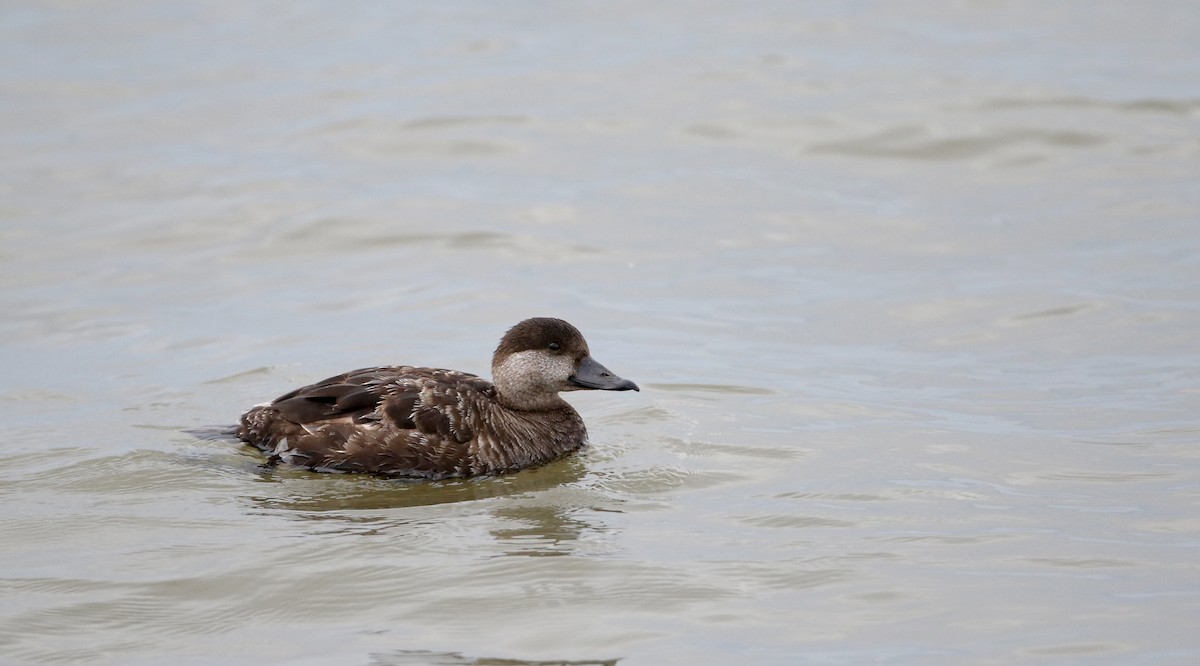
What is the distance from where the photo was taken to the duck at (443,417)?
9.73 meters

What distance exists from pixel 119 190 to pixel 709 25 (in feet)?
37.0

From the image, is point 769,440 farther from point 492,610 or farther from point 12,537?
point 12,537

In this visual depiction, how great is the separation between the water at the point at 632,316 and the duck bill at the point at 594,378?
485mm

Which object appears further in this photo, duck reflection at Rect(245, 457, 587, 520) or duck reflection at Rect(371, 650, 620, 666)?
duck reflection at Rect(245, 457, 587, 520)

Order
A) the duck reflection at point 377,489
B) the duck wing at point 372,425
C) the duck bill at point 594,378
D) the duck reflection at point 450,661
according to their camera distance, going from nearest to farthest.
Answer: the duck reflection at point 450,661 → the duck reflection at point 377,489 → the duck wing at point 372,425 → the duck bill at point 594,378

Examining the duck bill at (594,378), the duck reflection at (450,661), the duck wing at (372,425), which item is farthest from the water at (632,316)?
the duck bill at (594,378)

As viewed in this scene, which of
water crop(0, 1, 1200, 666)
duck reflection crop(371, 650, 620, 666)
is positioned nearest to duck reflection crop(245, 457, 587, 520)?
A: water crop(0, 1, 1200, 666)

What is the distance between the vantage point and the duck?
9.73 metres

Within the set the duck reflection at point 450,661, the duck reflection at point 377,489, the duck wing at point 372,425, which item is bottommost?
the duck reflection at point 450,661

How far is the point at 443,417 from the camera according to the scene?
9867 mm

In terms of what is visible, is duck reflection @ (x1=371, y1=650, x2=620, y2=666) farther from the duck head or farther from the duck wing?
the duck head

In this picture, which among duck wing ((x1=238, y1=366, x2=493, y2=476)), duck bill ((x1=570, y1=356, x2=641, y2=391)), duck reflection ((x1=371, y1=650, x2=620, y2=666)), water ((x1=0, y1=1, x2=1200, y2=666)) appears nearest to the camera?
duck reflection ((x1=371, y1=650, x2=620, y2=666))

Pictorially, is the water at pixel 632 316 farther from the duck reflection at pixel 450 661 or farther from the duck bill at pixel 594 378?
the duck bill at pixel 594 378

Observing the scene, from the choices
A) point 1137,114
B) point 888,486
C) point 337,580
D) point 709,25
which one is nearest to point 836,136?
point 1137,114
